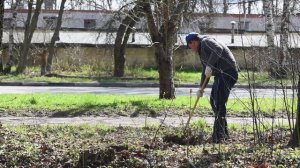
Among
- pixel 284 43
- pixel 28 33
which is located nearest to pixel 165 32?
pixel 284 43

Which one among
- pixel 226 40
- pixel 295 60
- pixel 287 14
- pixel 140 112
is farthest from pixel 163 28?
pixel 226 40

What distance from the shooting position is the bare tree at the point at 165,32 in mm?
12966

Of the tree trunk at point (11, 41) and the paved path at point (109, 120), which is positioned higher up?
the tree trunk at point (11, 41)

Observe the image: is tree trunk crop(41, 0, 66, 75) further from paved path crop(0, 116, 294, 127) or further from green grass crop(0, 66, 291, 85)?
paved path crop(0, 116, 294, 127)

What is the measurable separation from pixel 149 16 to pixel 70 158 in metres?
7.53

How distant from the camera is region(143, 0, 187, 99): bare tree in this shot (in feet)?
42.5

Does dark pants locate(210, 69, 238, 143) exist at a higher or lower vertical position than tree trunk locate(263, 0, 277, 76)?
lower

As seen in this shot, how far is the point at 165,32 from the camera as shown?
1309cm

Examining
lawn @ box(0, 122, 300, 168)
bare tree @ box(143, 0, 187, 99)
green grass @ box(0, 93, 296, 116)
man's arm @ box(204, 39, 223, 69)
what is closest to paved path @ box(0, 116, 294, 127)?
green grass @ box(0, 93, 296, 116)

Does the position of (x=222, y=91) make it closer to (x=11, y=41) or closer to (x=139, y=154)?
(x=139, y=154)

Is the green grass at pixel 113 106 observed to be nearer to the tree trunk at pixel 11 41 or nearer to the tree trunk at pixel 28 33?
the tree trunk at pixel 28 33

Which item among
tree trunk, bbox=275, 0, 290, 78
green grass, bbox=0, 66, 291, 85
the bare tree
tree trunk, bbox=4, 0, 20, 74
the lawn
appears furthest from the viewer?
tree trunk, bbox=4, 0, 20, 74

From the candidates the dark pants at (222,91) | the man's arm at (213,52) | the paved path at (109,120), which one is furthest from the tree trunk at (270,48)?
the paved path at (109,120)

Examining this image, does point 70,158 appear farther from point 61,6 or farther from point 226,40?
point 226,40
